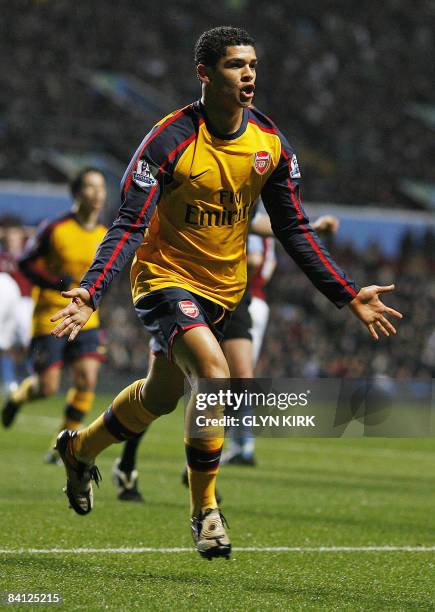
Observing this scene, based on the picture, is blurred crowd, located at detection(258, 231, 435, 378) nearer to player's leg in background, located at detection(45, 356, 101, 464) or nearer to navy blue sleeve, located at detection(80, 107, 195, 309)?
player's leg in background, located at detection(45, 356, 101, 464)

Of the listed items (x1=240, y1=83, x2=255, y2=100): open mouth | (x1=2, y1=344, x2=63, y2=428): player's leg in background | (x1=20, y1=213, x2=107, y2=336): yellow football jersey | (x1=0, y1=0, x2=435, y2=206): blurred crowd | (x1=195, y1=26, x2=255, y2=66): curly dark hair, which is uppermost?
(x1=0, y1=0, x2=435, y2=206): blurred crowd

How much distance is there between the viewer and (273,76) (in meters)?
31.3

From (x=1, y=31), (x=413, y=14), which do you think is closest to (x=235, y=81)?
(x=1, y=31)

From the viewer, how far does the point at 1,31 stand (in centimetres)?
2806

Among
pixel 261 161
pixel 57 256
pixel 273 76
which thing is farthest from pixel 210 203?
pixel 273 76

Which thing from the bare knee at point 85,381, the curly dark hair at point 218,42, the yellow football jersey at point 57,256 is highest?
the yellow football jersey at point 57,256

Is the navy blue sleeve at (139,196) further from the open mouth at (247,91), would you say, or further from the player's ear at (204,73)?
the open mouth at (247,91)

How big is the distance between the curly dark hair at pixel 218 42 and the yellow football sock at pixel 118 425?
1.46 meters

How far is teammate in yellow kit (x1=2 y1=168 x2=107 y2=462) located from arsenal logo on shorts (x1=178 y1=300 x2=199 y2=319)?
453 centimetres

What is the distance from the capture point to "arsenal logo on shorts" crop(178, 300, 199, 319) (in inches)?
198

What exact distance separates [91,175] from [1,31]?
19.7 metres

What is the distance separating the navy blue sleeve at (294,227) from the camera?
530 centimetres

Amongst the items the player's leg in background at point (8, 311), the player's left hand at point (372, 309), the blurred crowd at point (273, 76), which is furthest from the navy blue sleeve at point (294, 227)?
the blurred crowd at point (273, 76)

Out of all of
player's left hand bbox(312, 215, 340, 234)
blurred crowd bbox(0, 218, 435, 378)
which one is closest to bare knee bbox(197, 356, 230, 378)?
player's left hand bbox(312, 215, 340, 234)
